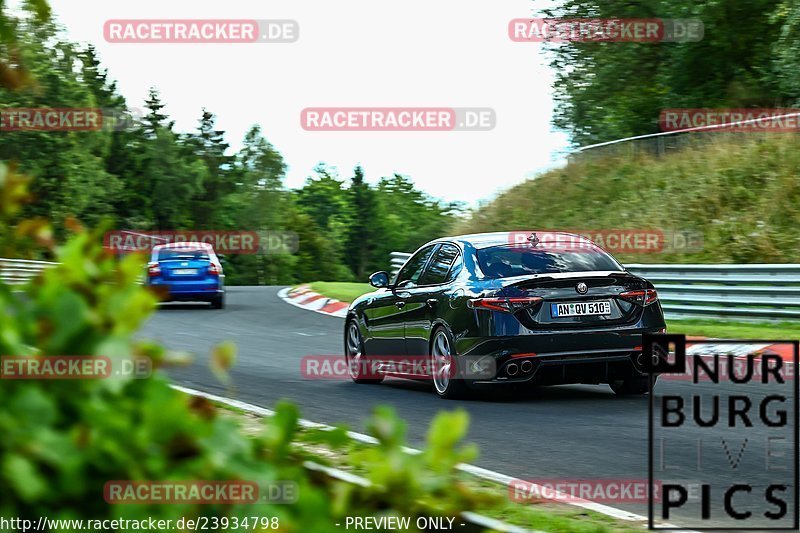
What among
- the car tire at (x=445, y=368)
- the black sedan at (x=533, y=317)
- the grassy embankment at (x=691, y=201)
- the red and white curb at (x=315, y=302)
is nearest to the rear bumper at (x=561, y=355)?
the black sedan at (x=533, y=317)

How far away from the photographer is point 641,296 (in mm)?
10375

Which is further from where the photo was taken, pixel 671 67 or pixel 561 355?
pixel 671 67

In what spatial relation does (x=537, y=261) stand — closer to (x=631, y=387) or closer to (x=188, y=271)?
(x=631, y=387)

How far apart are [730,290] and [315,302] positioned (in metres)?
12.1

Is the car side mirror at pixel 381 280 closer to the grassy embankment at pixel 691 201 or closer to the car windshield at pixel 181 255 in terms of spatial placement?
the grassy embankment at pixel 691 201

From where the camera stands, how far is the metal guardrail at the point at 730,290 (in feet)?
56.5

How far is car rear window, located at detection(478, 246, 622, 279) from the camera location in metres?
10.5

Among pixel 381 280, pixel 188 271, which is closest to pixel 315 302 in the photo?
pixel 188 271

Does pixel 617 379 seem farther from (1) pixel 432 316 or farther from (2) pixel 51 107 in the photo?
(2) pixel 51 107

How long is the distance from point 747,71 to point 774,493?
34.8 meters

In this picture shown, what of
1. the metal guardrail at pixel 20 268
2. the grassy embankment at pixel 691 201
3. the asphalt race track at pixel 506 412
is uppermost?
the grassy embankment at pixel 691 201

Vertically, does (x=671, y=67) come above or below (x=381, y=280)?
above

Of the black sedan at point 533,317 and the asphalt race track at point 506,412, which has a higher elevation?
the black sedan at point 533,317

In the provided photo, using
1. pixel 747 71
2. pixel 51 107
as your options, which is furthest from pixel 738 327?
pixel 51 107
